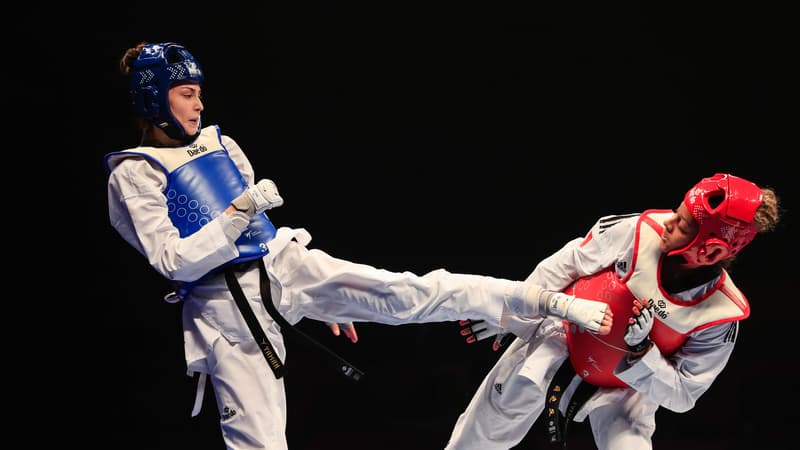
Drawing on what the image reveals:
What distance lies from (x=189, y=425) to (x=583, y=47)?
3.25m

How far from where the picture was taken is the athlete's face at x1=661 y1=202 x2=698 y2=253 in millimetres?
3254

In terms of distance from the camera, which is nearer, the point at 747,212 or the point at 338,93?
the point at 747,212

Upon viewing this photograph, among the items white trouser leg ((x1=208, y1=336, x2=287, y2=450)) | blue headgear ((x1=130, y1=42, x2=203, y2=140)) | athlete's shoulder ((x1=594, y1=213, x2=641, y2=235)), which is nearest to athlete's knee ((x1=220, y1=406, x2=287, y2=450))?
white trouser leg ((x1=208, y1=336, x2=287, y2=450))

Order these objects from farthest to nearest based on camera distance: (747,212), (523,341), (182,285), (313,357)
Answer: (313,357)
(523,341)
(182,285)
(747,212)

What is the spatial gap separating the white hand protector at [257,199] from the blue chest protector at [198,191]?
0.19 meters

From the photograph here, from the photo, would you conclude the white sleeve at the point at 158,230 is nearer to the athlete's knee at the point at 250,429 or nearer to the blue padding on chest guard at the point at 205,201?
the blue padding on chest guard at the point at 205,201

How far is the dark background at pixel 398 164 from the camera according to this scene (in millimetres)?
4738

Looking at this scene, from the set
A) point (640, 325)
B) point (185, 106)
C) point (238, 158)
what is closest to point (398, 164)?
point (238, 158)

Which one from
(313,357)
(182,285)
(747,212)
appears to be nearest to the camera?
(747,212)

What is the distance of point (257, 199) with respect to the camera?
10.4ft

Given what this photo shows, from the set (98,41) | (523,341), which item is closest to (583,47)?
(523,341)

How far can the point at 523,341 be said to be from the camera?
3.89 metres

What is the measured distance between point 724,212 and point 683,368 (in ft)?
2.47

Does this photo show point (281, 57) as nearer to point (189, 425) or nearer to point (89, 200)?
point (89, 200)
